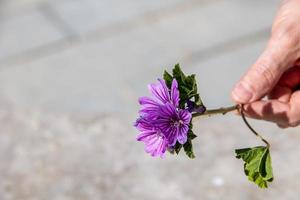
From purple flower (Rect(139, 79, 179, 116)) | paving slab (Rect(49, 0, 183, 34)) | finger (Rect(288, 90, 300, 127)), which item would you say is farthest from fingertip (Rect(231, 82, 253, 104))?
paving slab (Rect(49, 0, 183, 34))

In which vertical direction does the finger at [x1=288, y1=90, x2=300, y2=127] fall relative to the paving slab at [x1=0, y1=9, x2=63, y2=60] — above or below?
below

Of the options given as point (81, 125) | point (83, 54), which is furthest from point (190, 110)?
point (83, 54)

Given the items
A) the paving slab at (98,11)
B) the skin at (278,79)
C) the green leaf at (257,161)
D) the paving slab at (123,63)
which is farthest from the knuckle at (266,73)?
the paving slab at (98,11)

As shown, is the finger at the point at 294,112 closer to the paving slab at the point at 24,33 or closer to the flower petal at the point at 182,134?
the flower petal at the point at 182,134

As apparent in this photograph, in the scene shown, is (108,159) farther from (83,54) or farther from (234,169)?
(83,54)

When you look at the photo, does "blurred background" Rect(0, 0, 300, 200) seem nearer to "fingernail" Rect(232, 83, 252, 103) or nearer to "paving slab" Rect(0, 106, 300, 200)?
"paving slab" Rect(0, 106, 300, 200)

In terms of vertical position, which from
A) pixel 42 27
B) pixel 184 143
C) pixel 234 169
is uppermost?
pixel 42 27
